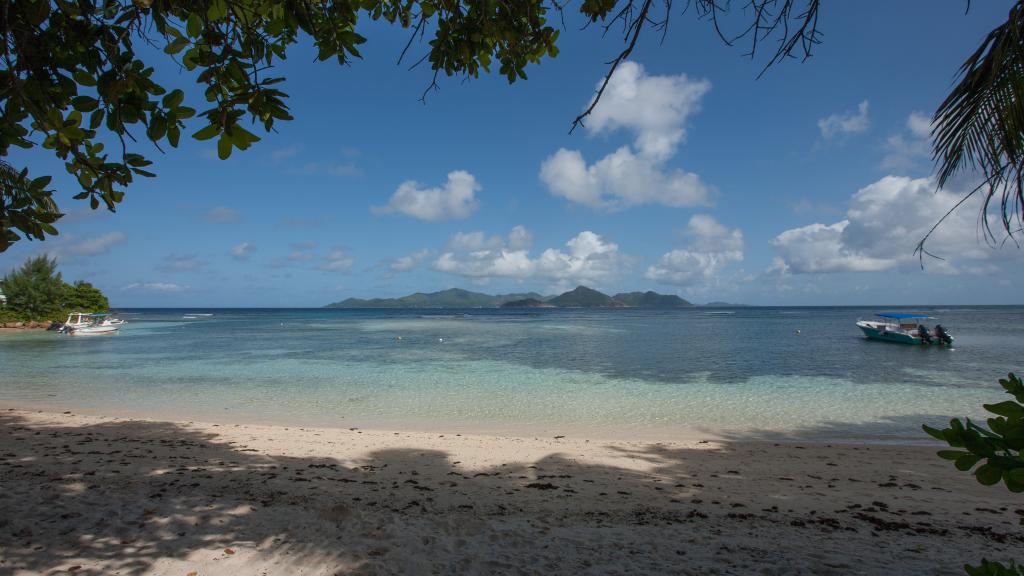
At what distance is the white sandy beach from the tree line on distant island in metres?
44.1

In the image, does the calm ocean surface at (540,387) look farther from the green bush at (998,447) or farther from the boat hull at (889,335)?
the green bush at (998,447)

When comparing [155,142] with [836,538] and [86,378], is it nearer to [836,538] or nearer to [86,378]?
[836,538]

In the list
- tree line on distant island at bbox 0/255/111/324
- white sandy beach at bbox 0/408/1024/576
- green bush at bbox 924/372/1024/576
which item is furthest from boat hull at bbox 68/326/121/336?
green bush at bbox 924/372/1024/576

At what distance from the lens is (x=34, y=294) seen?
1553 inches

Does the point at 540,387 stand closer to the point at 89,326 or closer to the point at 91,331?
the point at 91,331

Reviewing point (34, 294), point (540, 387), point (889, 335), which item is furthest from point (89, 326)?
point (889, 335)

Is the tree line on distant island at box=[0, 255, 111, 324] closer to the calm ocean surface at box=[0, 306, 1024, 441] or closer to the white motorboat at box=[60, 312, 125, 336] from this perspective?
the white motorboat at box=[60, 312, 125, 336]

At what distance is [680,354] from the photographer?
23359 millimetres

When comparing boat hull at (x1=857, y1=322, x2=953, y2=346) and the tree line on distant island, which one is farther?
the tree line on distant island

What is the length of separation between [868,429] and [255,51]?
1204cm

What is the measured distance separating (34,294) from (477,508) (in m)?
52.0

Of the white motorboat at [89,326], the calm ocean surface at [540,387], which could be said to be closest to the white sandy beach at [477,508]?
the calm ocean surface at [540,387]

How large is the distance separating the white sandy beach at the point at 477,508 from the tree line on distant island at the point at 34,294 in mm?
44098

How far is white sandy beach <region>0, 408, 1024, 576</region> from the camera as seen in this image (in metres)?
3.43
